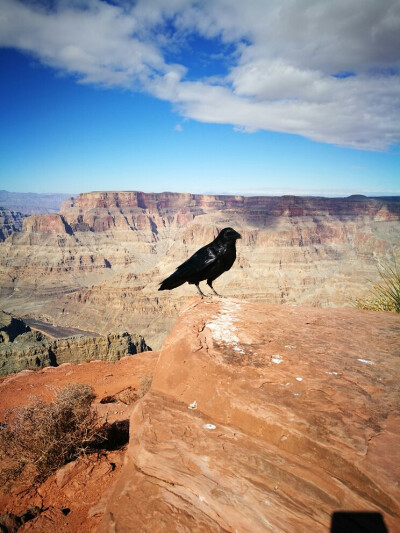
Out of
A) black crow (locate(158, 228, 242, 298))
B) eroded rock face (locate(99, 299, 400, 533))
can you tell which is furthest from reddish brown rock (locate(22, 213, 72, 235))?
eroded rock face (locate(99, 299, 400, 533))

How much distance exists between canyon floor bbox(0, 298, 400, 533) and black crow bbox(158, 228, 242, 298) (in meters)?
1.07

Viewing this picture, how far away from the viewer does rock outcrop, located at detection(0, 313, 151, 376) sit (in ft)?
61.4

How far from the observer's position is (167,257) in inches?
3524

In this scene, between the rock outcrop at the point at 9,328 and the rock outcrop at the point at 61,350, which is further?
the rock outcrop at the point at 9,328

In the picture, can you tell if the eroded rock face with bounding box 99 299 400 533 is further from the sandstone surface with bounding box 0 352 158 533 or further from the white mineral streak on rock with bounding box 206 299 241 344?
the sandstone surface with bounding box 0 352 158 533

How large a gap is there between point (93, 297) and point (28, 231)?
5952cm

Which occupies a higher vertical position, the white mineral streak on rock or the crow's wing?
the crow's wing

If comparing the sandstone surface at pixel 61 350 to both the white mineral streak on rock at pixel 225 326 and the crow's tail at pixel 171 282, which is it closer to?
the crow's tail at pixel 171 282

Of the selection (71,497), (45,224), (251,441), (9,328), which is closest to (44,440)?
(71,497)

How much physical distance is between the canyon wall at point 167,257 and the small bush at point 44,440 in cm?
4037

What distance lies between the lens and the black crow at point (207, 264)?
201 inches

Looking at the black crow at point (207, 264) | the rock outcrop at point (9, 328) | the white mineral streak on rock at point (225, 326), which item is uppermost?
the black crow at point (207, 264)

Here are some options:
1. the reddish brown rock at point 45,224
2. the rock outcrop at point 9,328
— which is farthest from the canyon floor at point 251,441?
the reddish brown rock at point 45,224

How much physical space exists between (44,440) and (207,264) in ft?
12.2
